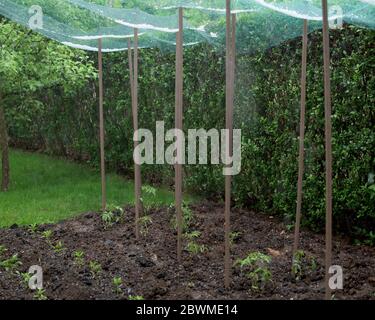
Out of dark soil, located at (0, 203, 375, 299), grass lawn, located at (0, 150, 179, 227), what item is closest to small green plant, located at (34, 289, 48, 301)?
dark soil, located at (0, 203, 375, 299)

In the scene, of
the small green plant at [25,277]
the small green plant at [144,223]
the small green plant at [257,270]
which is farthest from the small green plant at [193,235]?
the small green plant at [25,277]

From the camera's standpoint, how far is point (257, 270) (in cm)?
458

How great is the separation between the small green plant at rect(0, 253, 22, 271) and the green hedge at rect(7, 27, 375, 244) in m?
2.97

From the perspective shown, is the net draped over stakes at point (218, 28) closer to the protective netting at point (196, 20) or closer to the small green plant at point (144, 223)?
the protective netting at point (196, 20)

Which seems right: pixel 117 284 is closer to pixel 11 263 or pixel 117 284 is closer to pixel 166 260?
pixel 166 260

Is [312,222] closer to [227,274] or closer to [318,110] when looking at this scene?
[318,110]

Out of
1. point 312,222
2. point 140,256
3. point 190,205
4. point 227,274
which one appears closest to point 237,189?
point 190,205

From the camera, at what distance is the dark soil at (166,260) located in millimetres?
4520

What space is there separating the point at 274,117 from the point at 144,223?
6.23 ft

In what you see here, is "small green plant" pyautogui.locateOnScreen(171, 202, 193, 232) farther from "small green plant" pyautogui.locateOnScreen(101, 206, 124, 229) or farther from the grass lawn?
the grass lawn

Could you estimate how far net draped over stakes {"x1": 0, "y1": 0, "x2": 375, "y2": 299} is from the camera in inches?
178

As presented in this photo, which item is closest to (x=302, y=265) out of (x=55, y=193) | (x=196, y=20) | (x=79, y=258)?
(x=79, y=258)

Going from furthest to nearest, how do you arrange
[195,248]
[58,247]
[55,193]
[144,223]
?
[55,193]
[144,223]
[58,247]
[195,248]
